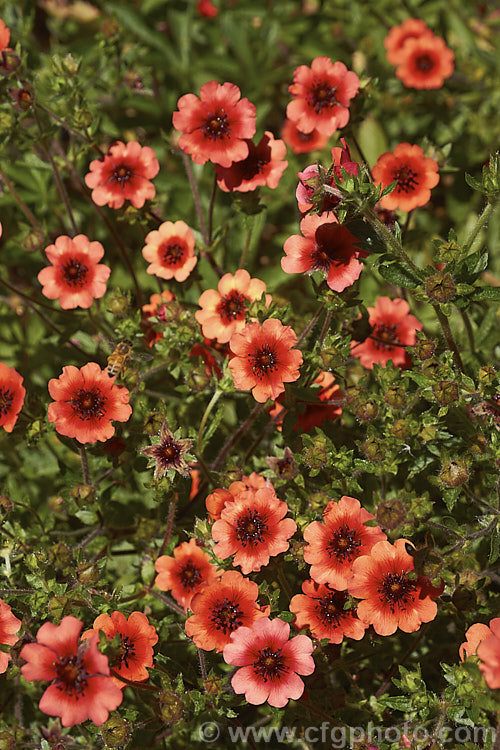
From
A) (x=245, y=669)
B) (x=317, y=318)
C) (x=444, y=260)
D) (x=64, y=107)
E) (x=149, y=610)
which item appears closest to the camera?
(x=245, y=669)

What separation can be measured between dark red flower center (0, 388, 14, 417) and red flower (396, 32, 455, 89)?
2733 millimetres

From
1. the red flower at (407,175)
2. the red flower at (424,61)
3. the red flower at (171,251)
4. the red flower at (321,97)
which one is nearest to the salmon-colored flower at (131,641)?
the red flower at (171,251)

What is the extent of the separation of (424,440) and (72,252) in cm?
150

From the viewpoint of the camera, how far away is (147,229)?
300 cm

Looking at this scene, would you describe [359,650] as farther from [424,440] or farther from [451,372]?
[451,372]

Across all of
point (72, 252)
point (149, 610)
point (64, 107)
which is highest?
point (64, 107)

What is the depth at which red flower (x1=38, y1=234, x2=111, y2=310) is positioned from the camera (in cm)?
265

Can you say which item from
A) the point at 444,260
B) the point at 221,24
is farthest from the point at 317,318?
the point at 221,24

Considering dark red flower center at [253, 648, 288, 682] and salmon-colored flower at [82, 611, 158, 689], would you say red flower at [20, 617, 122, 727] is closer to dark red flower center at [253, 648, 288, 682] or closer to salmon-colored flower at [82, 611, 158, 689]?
salmon-colored flower at [82, 611, 158, 689]

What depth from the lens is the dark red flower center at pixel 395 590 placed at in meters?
2.10

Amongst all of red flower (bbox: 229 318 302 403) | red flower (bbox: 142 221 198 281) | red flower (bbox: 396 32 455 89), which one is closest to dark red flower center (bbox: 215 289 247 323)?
red flower (bbox: 142 221 198 281)

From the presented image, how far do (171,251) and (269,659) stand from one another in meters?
1.57
